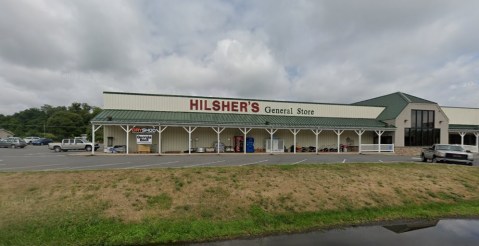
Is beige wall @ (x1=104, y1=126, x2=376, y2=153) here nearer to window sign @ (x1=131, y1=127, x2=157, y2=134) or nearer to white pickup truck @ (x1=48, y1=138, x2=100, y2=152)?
window sign @ (x1=131, y1=127, x2=157, y2=134)

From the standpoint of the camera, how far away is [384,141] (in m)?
33.2

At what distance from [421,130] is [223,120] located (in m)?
24.7

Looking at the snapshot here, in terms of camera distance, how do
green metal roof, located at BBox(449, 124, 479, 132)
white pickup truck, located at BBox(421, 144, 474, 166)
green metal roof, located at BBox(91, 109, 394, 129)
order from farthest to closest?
green metal roof, located at BBox(449, 124, 479, 132), green metal roof, located at BBox(91, 109, 394, 129), white pickup truck, located at BBox(421, 144, 474, 166)

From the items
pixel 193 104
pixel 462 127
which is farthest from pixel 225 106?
pixel 462 127

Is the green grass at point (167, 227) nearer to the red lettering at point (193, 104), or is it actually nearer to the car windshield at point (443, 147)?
the car windshield at point (443, 147)

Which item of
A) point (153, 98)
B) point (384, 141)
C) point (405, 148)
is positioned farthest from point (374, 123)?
point (153, 98)

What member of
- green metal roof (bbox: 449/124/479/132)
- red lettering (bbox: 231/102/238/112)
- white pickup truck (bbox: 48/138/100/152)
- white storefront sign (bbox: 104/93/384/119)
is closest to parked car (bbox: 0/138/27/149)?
white pickup truck (bbox: 48/138/100/152)

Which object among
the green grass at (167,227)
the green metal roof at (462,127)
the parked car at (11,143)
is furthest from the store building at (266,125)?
the parked car at (11,143)

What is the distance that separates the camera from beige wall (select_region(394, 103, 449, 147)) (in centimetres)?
3167

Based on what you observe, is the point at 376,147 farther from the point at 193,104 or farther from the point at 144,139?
the point at 144,139

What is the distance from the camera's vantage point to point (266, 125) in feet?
92.3

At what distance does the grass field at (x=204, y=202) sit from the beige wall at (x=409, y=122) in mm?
20221

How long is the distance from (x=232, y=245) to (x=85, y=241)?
3.81 meters

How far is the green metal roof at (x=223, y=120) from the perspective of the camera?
25688mm
